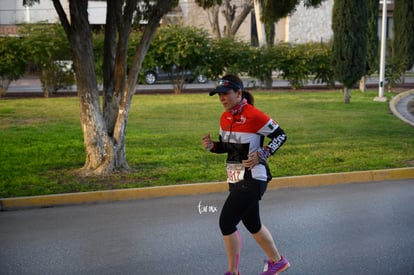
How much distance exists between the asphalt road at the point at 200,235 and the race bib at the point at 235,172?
1062 mm

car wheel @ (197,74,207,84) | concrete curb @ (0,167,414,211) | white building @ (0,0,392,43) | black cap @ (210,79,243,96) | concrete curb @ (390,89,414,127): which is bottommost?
concrete curb @ (390,89,414,127)

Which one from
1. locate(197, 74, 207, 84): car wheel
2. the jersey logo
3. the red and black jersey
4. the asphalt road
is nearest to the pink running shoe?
the asphalt road

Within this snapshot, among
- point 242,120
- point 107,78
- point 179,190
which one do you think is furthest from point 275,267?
Answer: point 107,78

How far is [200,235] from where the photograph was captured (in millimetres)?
7855

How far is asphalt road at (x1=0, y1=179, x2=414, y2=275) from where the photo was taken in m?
6.66

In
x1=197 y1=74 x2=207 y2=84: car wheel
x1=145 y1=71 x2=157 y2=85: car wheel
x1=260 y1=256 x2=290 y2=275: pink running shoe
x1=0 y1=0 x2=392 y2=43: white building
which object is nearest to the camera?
x1=260 y1=256 x2=290 y2=275: pink running shoe

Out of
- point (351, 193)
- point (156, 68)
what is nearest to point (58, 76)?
point (156, 68)

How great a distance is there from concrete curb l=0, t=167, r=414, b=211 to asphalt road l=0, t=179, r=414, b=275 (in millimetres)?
171

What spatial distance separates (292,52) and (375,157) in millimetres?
16630

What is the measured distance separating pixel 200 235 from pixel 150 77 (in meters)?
22.1

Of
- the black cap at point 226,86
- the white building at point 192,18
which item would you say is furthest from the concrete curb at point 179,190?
the white building at point 192,18

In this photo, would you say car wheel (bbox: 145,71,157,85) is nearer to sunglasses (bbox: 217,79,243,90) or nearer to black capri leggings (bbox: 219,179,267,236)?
sunglasses (bbox: 217,79,243,90)

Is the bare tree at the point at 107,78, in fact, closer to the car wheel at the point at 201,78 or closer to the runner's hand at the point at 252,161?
the runner's hand at the point at 252,161

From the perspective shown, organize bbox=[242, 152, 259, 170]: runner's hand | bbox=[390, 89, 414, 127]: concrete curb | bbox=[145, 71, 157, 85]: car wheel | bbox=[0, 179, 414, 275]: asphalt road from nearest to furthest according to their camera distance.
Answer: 1. bbox=[242, 152, 259, 170]: runner's hand
2. bbox=[0, 179, 414, 275]: asphalt road
3. bbox=[390, 89, 414, 127]: concrete curb
4. bbox=[145, 71, 157, 85]: car wheel
